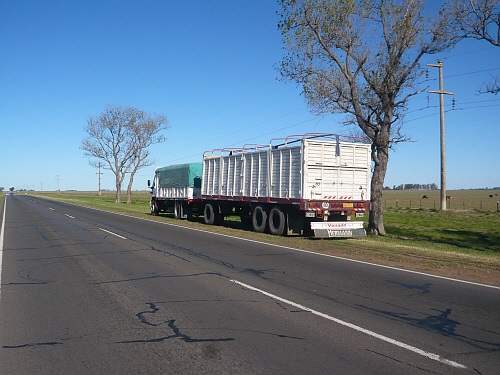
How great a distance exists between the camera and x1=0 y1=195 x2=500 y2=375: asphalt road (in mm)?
4512

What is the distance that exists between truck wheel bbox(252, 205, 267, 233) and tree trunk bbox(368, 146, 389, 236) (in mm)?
4389

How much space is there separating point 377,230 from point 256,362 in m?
14.6

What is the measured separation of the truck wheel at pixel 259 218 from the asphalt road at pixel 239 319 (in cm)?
726

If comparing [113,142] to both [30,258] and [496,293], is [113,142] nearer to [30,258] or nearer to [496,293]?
[30,258]

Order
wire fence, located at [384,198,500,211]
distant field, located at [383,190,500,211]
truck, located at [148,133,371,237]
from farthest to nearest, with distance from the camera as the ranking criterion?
distant field, located at [383,190,500,211]
wire fence, located at [384,198,500,211]
truck, located at [148,133,371,237]

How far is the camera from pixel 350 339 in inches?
204

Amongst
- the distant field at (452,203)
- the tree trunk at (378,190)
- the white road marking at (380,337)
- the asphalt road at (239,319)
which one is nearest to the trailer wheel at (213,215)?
the tree trunk at (378,190)

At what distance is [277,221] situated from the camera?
695 inches

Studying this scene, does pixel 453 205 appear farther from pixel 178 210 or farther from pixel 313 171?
pixel 313 171

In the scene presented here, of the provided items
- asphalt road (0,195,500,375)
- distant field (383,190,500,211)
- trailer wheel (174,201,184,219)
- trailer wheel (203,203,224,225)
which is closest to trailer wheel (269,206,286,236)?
trailer wheel (203,203,224,225)

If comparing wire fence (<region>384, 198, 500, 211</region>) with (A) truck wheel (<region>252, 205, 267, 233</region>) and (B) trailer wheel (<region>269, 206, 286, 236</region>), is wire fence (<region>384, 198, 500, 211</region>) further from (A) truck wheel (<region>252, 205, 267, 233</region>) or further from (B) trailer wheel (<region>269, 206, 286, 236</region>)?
(B) trailer wheel (<region>269, 206, 286, 236</region>)

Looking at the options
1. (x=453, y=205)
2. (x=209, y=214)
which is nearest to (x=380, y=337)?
(x=209, y=214)

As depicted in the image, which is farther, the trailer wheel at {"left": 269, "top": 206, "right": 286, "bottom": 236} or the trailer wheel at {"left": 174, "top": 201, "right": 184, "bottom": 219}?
the trailer wheel at {"left": 174, "top": 201, "right": 184, "bottom": 219}

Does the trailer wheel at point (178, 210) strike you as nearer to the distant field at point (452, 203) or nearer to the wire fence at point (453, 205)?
the wire fence at point (453, 205)
